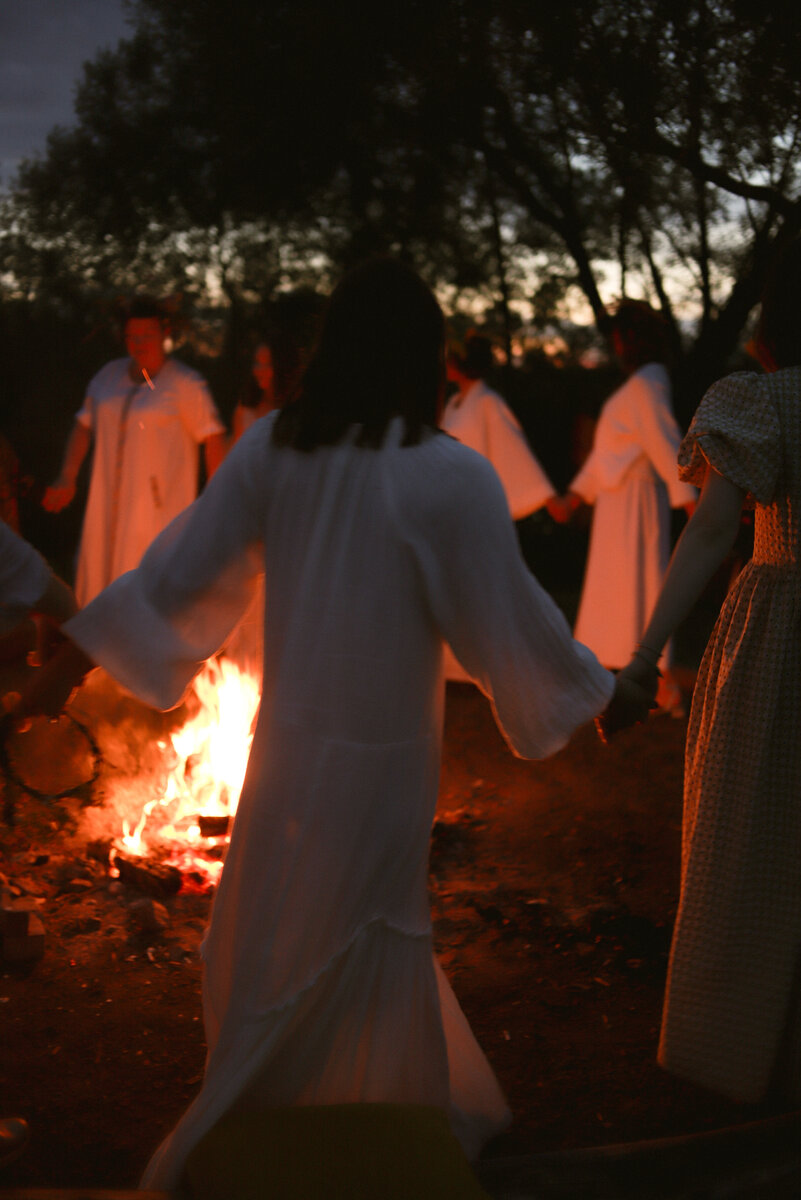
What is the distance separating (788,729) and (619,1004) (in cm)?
140

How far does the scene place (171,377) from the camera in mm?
7496

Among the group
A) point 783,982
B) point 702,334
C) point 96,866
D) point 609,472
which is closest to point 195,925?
point 96,866

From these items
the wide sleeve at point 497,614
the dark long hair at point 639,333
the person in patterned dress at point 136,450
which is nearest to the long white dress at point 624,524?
the dark long hair at point 639,333

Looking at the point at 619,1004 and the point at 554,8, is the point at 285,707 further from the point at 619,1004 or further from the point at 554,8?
the point at 554,8

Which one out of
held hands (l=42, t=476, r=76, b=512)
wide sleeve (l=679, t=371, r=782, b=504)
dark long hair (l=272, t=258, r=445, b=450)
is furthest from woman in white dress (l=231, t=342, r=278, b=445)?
dark long hair (l=272, t=258, r=445, b=450)

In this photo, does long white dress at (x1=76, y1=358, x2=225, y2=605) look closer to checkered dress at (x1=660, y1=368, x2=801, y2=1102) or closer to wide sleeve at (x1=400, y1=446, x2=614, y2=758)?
checkered dress at (x1=660, y1=368, x2=801, y2=1102)

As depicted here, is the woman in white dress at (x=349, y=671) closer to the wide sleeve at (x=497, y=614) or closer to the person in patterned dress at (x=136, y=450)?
the wide sleeve at (x=497, y=614)

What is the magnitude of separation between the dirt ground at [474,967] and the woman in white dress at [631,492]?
6.81 ft

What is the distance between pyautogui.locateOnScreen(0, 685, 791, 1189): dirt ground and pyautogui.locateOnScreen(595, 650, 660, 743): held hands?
113cm

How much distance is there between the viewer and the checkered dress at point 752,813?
2.74 meters

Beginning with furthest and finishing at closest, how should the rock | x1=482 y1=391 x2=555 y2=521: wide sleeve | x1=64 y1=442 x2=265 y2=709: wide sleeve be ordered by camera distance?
x1=482 y1=391 x2=555 y2=521: wide sleeve
the rock
x1=64 y1=442 x2=265 y2=709: wide sleeve

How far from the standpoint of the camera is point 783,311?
110 inches

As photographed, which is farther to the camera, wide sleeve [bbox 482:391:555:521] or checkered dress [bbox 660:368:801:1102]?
wide sleeve [bbox 482:391:555:521]

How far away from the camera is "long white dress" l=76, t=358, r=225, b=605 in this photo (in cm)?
751
